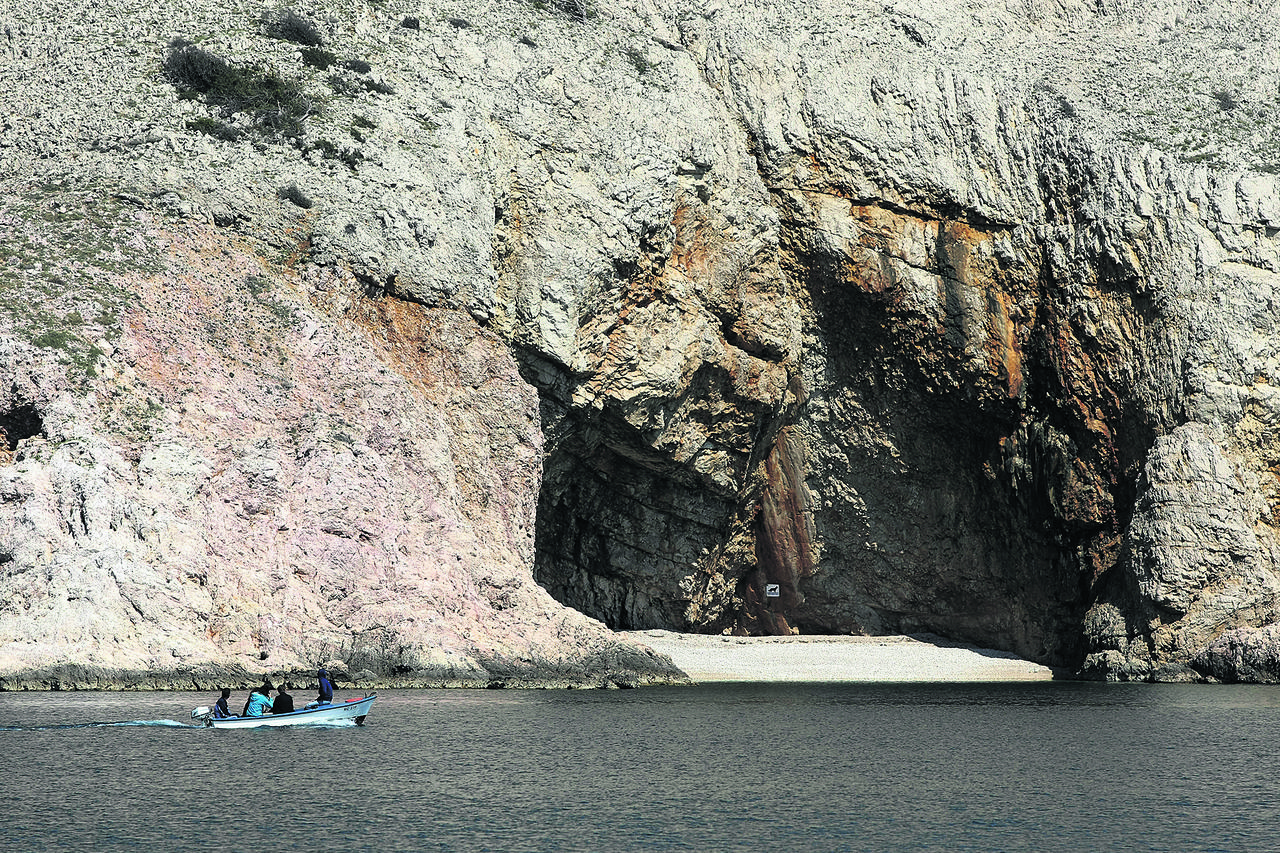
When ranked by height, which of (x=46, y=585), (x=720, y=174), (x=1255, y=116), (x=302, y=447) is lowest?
(x=46, y=585)

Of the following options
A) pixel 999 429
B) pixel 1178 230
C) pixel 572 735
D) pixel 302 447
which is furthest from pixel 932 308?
pixel 572 735

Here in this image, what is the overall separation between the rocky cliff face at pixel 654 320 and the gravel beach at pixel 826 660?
2.26 meters

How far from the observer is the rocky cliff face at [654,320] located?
138 feet

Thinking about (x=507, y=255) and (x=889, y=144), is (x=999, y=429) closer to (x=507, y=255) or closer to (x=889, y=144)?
(x=889, y=144)

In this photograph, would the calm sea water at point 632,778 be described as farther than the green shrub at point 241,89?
No

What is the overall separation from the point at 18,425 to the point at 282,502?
8072 mm

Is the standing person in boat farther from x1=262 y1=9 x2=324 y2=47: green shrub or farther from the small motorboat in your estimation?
x1=262 y1=9 x2=324 y2=47: green shrub

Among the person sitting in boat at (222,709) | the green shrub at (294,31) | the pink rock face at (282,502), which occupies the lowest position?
the person sitting in boat at (222,709)

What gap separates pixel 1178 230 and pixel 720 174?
18870 millimetres

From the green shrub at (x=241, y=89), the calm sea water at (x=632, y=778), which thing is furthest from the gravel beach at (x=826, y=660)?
the green shrub at (x=241, y=89)

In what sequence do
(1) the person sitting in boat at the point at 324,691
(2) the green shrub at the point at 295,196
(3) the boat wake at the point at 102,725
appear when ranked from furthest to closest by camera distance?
(2) the green shrub at the point at 295,196 < (1) the person sitting in boat at the point at 324,691 < (3) the boat wake at the point at 102,725

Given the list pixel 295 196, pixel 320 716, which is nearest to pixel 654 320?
pixel 295 196

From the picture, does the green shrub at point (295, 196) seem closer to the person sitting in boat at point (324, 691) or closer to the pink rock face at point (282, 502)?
the pink rock face at point (282, 502)

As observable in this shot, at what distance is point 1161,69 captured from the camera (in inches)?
2448
